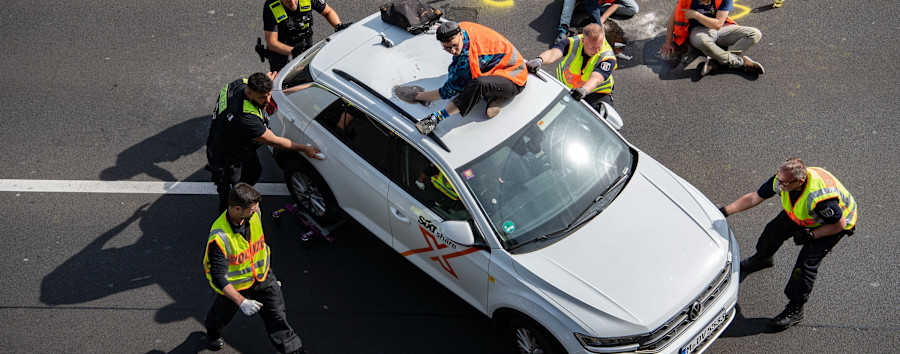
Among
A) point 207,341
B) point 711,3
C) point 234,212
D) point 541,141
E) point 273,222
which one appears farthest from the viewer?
point 711,3

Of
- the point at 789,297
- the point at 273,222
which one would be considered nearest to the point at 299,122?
the point at 273,222

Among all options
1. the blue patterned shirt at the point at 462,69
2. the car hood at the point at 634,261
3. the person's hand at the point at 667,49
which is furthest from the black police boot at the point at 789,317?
the person's hand at the point at 667,49

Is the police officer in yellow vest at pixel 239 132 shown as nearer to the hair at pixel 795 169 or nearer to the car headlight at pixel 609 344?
the car headlight at pixel 609 344

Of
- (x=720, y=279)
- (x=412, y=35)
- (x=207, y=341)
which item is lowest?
(x=207, y=341)

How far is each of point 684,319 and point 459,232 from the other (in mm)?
1759

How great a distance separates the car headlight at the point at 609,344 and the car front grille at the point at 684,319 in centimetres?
8

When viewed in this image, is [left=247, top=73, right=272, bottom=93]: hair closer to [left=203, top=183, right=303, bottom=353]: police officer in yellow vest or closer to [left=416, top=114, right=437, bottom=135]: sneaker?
[left=203, top=183, right=303, bottom=353]: police officer in yellow vest

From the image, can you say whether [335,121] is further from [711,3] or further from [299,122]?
[711,3]

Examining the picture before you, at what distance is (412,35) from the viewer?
655 cm

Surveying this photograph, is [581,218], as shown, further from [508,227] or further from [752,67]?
[752,67]

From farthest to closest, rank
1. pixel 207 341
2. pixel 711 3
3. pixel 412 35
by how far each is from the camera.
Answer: pixel 711 3
pixel 412 35
pixel 207 341

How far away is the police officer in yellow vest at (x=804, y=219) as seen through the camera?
5.61m

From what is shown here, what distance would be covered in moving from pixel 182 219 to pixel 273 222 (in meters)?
0.90

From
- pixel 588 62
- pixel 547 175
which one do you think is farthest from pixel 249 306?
pixel 588 62
